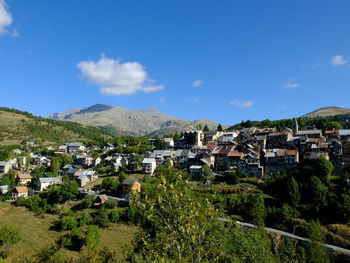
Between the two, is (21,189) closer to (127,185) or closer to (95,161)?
(95,161)

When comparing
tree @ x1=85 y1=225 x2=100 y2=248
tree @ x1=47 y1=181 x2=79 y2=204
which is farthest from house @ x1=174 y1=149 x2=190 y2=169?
tree @ x1=85 y1=225 x2=100 y2=248

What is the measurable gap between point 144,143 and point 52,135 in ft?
377

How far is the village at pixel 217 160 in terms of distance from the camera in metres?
65.1

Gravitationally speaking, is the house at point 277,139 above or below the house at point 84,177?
above

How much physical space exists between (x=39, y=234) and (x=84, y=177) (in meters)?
29.8

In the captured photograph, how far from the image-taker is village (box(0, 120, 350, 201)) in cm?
6506

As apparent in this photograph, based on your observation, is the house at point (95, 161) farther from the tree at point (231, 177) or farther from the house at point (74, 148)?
the tree at point (231, 177)

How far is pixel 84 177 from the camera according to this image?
3184 inches

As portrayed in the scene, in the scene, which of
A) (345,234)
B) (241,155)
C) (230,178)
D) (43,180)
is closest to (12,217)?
(43,180)

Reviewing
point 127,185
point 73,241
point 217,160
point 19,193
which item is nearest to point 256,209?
point 217,160

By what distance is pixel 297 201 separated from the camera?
49.8m

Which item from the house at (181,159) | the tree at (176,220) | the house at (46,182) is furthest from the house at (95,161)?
the tree at (176,220)

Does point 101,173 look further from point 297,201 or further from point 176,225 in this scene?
point 176,225

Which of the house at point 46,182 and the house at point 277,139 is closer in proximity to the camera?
the house at point 277,139
